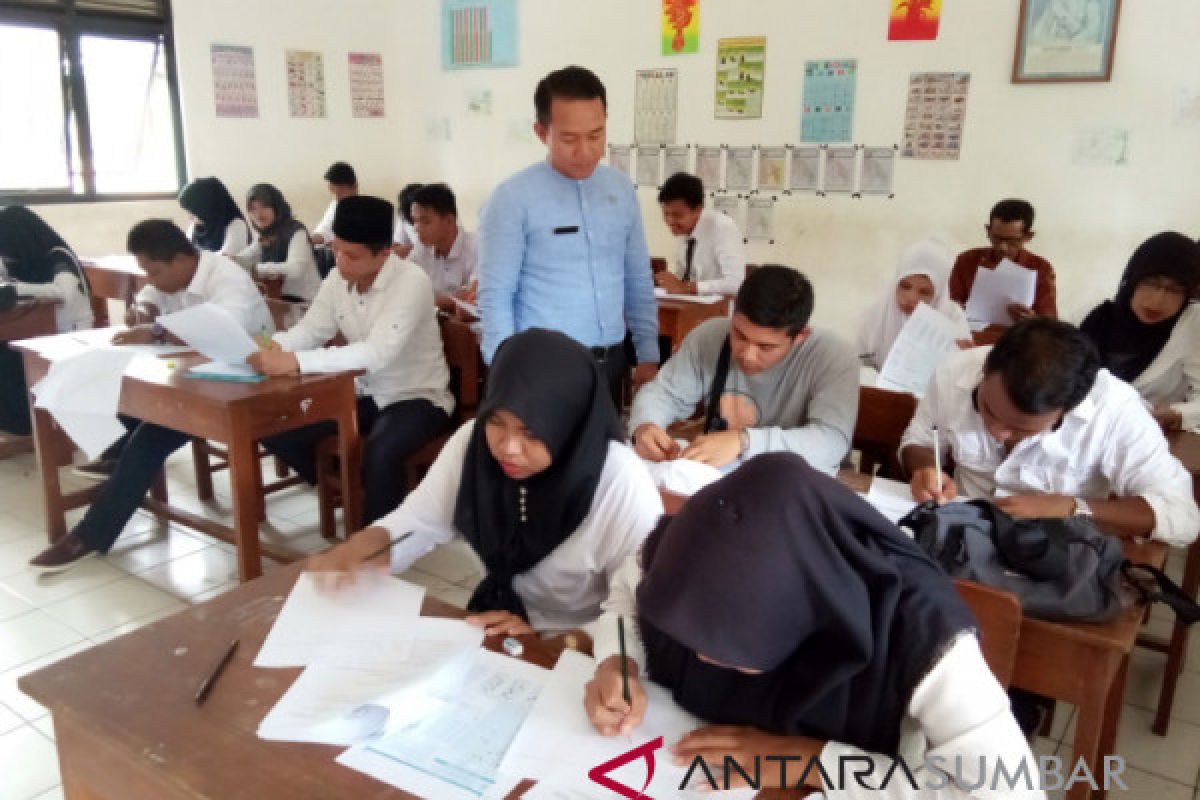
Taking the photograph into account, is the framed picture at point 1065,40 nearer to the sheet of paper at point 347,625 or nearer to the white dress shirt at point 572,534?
the white dress shirt at point 572,534

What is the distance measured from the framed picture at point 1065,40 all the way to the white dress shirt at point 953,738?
13.8 feet

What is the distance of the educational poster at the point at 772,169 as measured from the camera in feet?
16.9

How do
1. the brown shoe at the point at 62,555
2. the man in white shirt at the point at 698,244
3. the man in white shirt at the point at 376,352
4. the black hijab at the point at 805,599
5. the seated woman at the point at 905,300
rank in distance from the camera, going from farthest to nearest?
the man in white shirt at the point at 698,244
the seated woman at the point at 905,300
the brown shoe at the point at 62,555
the man in white shirt at the point at 376,352
the black hijab at the point at 805,599

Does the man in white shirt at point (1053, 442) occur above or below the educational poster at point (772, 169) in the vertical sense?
below

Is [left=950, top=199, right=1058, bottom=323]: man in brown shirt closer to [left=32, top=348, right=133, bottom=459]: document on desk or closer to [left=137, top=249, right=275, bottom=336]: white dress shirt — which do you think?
[left=137, top=249, right=275, bottom=336]: white dress shirt

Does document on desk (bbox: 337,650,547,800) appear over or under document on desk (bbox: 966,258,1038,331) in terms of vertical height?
under

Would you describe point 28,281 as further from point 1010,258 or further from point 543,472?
point 1010,258

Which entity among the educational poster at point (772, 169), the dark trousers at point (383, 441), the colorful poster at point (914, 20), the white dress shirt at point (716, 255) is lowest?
the dark trousers at point (383, 441)

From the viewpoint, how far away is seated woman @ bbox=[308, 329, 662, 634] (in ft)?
4.55

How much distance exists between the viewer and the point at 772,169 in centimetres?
519

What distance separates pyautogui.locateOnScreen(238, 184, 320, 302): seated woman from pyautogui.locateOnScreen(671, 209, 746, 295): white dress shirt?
2.30 meters

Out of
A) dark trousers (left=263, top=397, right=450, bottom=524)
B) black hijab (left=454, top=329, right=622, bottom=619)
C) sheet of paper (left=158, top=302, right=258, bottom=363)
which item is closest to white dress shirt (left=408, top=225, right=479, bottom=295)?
dark trousers (left=263, top=397, right=450, bottom=524)

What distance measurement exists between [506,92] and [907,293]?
13.3ft

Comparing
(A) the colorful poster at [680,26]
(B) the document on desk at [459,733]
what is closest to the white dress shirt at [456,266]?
(A) the colorful poster at [680,26]
